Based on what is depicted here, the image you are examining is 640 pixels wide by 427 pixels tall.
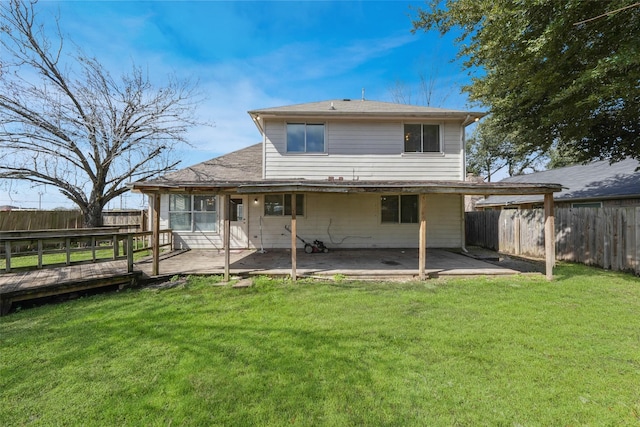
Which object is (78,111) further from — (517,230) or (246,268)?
(517,230)

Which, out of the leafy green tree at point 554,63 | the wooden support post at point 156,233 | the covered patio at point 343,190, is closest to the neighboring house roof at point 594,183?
the leafy green tree at point 554,63

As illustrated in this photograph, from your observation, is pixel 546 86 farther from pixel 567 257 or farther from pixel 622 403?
pixel 622 403

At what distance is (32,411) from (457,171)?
10.5m

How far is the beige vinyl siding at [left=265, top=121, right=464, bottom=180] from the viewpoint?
9148mm

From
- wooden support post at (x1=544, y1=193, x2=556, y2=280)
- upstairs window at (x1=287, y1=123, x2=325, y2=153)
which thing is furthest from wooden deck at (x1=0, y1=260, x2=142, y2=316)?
wooden support post at (x1=544, y1=193, x2=556, y2=280)

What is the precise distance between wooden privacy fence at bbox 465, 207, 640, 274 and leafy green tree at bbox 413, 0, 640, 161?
249 centimetres

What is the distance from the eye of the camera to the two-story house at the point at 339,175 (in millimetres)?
9125

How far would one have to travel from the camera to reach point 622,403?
89.7 inches

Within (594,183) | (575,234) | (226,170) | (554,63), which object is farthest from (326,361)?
(594,183)

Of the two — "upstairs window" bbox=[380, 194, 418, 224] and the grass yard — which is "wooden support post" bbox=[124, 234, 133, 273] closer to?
the grass yard

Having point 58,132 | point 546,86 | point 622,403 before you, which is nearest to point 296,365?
point 622,403

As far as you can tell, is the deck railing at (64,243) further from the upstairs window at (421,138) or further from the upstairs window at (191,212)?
the upstairs window at (421,138)

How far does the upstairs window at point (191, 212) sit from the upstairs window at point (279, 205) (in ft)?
6.80

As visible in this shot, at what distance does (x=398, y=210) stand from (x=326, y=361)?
7.84 metres
